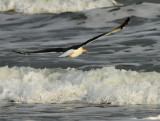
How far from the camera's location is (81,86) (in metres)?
15.3

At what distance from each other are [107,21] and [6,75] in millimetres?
12177

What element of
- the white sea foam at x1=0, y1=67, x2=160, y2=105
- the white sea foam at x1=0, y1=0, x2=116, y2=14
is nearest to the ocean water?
the white sea foam at x1=0, y1=67, x2=160, y2=105

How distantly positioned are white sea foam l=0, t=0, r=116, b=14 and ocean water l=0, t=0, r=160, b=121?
33.9ft

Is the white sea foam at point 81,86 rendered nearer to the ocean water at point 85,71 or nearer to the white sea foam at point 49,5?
the ocean water at point 85,71

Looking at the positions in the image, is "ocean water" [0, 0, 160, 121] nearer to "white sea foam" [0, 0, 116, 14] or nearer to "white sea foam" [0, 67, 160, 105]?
"white sea foam" [0, 67, 160, 105]

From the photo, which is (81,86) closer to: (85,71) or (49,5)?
(85,71)

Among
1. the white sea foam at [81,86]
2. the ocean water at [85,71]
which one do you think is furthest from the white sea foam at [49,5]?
the white sea foam at [81,86]

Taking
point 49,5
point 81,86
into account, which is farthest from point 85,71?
point 49,5

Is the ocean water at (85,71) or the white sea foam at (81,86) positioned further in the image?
the white sea foam at (81,86)

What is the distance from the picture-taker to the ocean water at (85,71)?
12.8 metres

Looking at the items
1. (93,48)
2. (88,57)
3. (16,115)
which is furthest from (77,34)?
(16,115)

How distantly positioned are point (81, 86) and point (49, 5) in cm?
2682

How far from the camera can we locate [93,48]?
21.7 metres

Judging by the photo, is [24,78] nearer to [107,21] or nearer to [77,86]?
[77,86]
